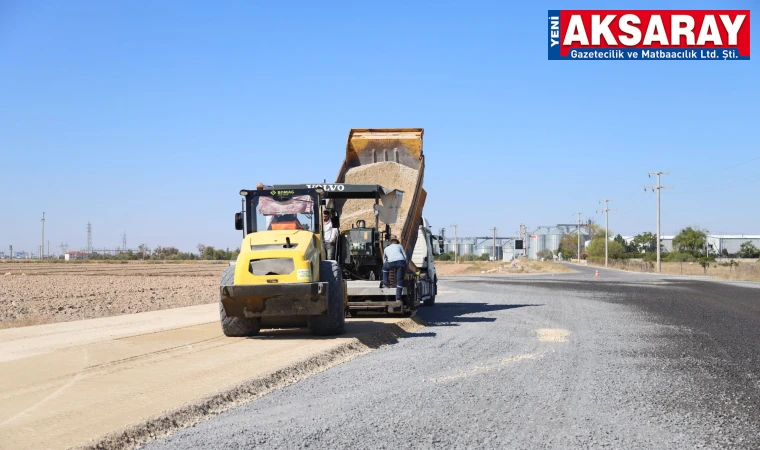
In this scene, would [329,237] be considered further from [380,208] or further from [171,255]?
[171,255]

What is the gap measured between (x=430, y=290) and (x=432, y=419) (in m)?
15.6

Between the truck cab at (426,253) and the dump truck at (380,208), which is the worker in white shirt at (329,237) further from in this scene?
the truck cab at (426,253)

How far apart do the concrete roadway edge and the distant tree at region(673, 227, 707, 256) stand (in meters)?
127

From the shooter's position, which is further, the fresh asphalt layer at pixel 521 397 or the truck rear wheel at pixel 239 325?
the truck rear wheel at pixel 239 325

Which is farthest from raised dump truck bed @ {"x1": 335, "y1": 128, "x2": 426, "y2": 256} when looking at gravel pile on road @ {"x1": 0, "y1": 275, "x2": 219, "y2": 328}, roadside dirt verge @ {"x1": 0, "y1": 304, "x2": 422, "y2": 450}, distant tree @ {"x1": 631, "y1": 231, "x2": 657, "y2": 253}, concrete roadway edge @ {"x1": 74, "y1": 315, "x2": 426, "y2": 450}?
distant tree @ {"x1": 631, "y1": 231, "x2": 657, "y2": 253}

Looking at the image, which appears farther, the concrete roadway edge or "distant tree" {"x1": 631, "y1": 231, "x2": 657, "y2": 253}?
"distant tree" {"x1": 631, "y1": 231, "x2": 657, "y2": 253}

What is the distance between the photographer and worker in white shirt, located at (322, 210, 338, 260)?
48.1ft

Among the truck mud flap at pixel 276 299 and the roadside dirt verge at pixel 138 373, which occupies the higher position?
the truck mud flap at pixel 276 299

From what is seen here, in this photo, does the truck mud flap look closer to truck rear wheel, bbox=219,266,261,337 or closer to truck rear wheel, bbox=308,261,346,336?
truck rear wheel, bbox=308,261,346,336

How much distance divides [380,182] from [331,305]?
699 cm

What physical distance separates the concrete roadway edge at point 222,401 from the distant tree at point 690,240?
127 metres

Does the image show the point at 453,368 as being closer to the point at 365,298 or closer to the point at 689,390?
the point at 689,390

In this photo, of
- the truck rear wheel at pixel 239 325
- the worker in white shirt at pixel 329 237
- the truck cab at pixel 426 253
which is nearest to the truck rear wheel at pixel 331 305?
the truck rear wheel at pixel 239 325

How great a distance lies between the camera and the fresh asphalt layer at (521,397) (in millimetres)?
6367
